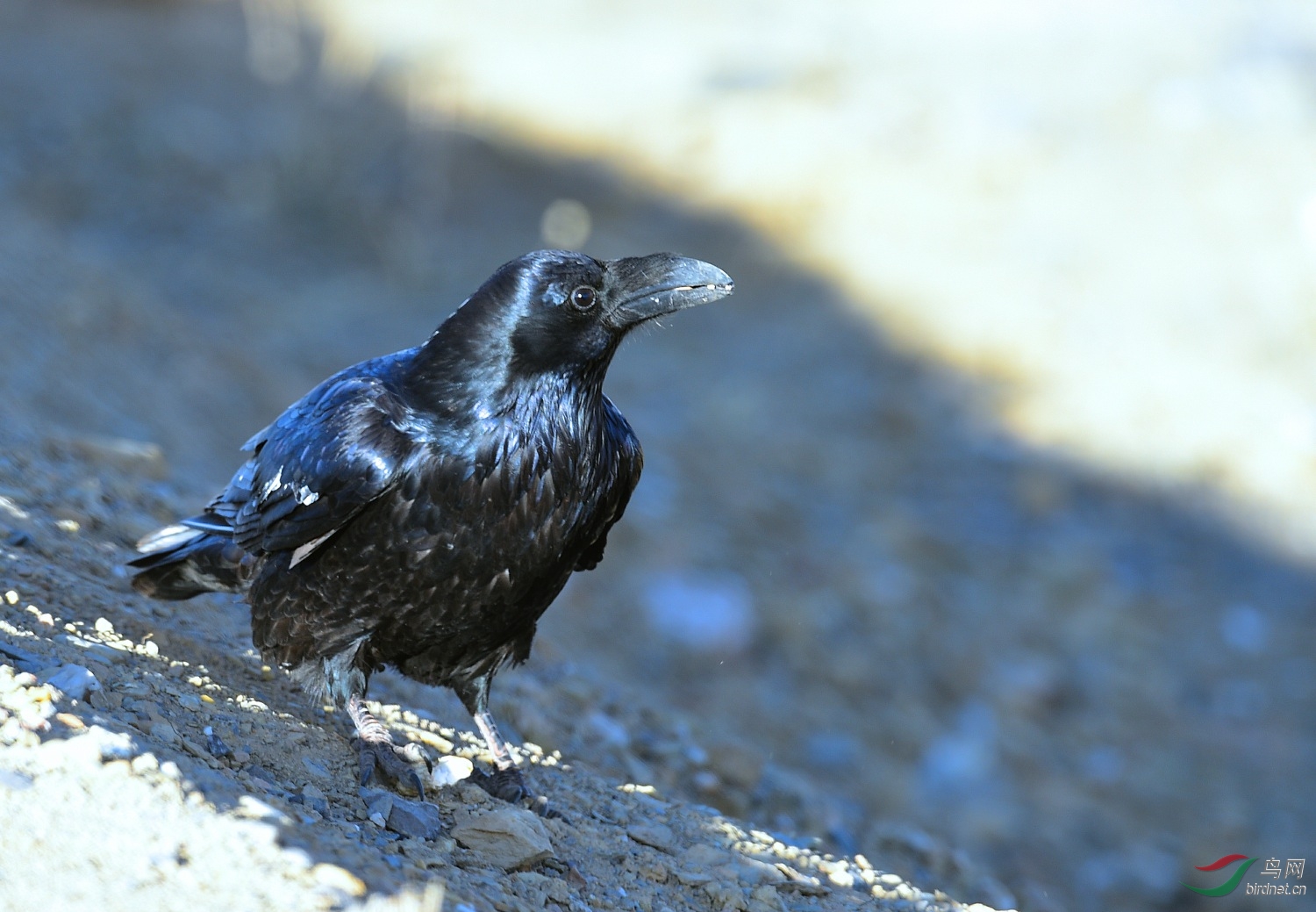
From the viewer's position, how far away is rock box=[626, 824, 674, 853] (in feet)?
11.2

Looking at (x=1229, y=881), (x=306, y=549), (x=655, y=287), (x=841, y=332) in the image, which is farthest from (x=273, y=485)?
(x=841, y=332)

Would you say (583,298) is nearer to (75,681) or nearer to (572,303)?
(572,303)

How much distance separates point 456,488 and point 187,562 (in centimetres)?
108

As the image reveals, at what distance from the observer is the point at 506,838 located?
120 inches

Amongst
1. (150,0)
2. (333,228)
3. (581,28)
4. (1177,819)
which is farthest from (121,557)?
(150,0)

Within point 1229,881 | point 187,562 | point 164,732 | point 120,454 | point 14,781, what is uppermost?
point 1229,881

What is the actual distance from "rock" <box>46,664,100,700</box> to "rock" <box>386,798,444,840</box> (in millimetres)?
732

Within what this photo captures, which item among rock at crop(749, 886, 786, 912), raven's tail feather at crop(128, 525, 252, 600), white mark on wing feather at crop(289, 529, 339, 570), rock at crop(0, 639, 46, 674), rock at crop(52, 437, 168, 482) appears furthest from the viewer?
rock at crop(52, 437, 168, 482)

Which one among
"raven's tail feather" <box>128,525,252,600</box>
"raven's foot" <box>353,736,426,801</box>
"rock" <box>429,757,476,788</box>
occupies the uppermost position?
"raven's tail feather" <box>128,525,252,600</box>

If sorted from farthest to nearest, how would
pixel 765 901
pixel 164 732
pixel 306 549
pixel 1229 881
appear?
pixel 1229 881 < pixel 306 549 < pixel 765 901 < pixel 164 732

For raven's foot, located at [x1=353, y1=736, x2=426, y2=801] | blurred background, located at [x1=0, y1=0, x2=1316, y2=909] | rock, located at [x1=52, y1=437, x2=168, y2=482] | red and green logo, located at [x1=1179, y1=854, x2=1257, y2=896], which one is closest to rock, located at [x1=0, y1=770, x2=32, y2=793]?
raven's foot, located at [x1=353, y1=736, x2=426, y2=801]

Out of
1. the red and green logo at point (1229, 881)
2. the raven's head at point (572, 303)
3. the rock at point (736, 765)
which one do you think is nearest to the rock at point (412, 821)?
the raven's head at point (572, 303)

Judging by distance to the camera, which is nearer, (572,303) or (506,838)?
(506,838)

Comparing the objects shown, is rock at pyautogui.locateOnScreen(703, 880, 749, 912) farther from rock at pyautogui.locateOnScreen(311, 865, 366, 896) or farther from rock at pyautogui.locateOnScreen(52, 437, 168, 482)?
rock at pyautogui.locateOnScreen(52, 437, 168, 482)
